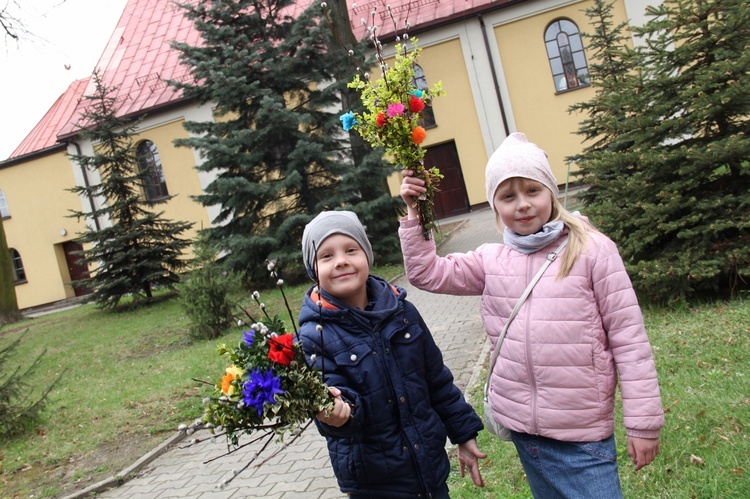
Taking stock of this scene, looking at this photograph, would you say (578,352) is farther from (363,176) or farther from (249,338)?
(363,176)

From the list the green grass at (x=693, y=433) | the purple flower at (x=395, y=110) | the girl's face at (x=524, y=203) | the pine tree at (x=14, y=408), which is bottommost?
the green grass at (x=693, y=433)

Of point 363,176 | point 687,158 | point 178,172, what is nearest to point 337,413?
point 687,158

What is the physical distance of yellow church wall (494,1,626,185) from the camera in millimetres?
21438

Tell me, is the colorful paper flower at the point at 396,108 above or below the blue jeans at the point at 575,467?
above

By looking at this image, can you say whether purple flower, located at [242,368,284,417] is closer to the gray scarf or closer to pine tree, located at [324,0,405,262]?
the gray scarf

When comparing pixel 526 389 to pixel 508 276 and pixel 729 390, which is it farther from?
pixel 729 390

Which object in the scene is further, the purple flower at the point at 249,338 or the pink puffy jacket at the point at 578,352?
the pink puffy jacket at the point at 578,352

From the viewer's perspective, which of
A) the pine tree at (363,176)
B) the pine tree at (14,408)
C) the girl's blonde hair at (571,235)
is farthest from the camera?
the pine tree at (363,176)

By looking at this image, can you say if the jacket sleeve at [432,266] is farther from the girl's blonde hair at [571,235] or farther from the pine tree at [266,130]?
the pine tree at [266,130]

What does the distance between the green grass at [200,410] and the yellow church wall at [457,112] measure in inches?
490

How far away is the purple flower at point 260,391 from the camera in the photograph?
5.50 ft

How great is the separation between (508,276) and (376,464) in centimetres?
90

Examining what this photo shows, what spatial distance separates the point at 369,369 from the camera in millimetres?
2318

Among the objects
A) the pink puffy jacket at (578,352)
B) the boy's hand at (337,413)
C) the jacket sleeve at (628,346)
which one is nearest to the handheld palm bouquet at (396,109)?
the pink puffy jacket at (578,352)
